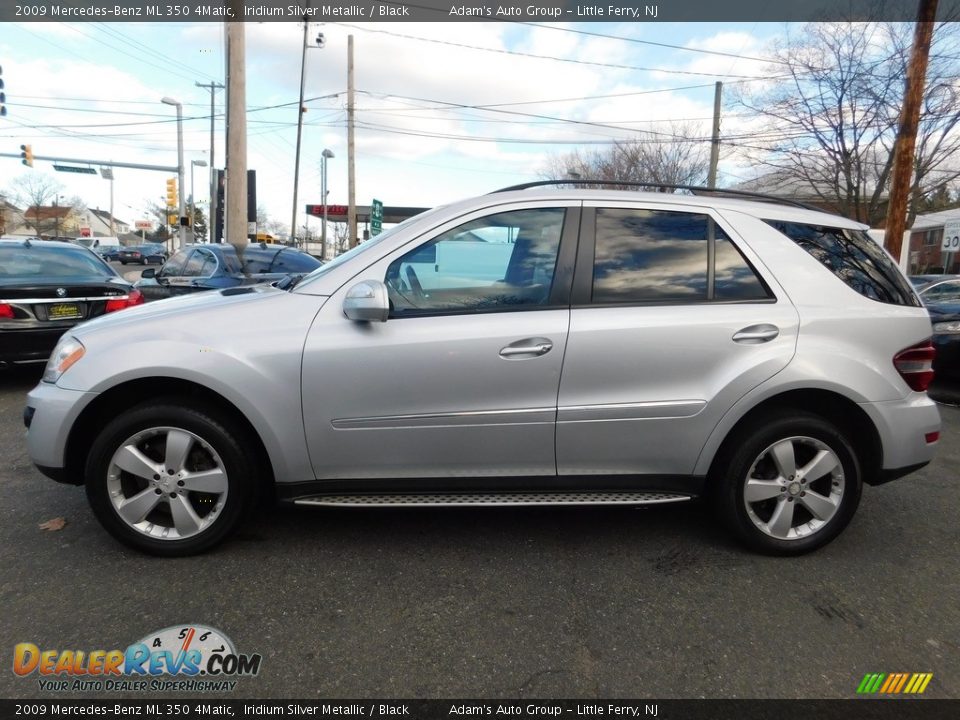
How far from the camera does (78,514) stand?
10.9 feet

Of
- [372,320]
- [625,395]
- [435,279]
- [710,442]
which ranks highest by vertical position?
[435,279]

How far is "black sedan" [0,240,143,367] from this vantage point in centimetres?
555

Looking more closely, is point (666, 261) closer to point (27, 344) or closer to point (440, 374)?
point (440, 374)

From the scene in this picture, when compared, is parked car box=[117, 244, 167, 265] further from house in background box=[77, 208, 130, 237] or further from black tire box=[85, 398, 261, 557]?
house in background box=[77, 208, 130, 237]

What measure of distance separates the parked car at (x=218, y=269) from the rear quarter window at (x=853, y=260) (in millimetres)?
5265

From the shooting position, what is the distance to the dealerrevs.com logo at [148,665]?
209 centimetres

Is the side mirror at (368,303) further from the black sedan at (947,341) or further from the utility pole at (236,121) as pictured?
the utility pole at (236,121)

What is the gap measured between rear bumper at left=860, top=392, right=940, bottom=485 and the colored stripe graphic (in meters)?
1.07

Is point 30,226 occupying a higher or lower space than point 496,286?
higher

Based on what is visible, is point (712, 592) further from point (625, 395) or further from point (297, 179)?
point (297, 179)

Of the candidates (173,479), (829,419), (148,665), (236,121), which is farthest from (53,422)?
(236,121)

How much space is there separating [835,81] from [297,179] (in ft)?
86.2

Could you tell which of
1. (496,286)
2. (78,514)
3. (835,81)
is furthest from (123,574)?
(835,81)
